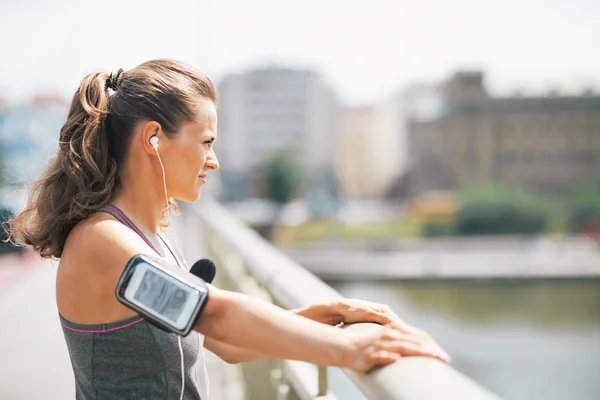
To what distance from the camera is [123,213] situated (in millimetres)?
1670

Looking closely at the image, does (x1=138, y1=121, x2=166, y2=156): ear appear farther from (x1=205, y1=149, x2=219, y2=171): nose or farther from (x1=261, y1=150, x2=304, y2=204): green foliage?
(x1=261, y1=150, x2=304, y2=204): green foliage

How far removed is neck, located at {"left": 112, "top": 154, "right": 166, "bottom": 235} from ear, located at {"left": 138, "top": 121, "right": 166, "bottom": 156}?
64mm

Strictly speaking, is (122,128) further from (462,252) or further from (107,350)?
(462,252)

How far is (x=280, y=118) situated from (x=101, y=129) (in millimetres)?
103551

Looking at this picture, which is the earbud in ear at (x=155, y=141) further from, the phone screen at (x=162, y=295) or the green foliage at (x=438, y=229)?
the green foliage at (x=438, y=229)

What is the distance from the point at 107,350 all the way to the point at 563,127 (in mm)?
77376

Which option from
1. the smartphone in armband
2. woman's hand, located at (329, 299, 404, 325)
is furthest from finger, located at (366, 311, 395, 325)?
the smartphone in armband

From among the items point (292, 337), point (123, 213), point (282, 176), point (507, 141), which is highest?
point (123, 213)

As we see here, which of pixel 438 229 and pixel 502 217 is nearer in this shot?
pixel 502 217

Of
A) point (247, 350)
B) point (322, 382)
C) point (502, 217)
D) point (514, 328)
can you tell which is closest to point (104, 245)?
point (247, 350)

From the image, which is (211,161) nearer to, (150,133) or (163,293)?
(150,133)

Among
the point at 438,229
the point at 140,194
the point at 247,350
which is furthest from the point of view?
the point at 438,229

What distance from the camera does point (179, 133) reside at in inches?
66.5

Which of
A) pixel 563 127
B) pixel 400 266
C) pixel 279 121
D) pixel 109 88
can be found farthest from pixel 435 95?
pixel 109 88
